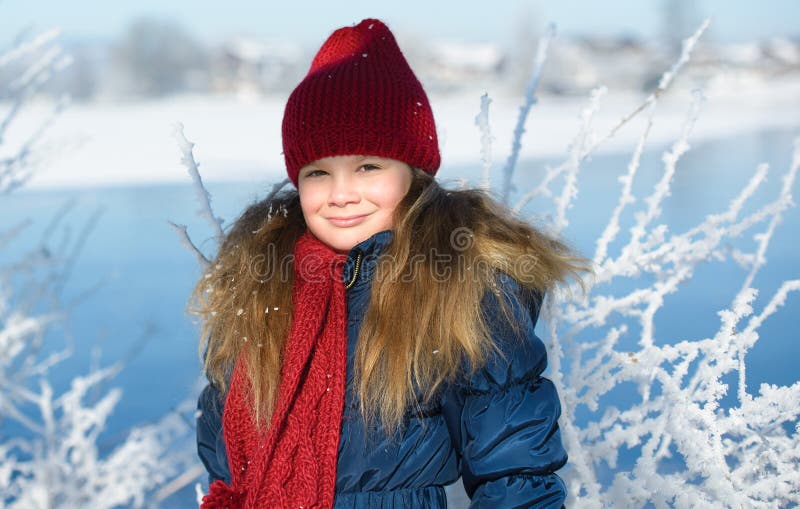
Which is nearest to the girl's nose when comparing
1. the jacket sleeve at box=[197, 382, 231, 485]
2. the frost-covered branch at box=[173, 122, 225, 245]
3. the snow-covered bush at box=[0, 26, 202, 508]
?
the frost-covered branch at box=[173, 122, 225, 245]

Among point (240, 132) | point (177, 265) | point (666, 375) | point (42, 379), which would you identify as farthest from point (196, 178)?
point (240, 132)

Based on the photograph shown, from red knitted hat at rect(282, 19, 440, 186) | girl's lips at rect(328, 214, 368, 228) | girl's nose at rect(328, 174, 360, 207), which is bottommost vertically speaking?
girl's lips at rect(328, 214, 368, 228)

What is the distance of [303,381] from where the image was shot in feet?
4.72

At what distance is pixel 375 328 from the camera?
1.42m

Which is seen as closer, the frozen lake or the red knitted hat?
the red knitted hat

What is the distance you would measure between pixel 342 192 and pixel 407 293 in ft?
0.84

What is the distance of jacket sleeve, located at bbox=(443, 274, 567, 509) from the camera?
128cm

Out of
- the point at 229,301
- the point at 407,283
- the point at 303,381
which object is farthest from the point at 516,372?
the point at 229,301

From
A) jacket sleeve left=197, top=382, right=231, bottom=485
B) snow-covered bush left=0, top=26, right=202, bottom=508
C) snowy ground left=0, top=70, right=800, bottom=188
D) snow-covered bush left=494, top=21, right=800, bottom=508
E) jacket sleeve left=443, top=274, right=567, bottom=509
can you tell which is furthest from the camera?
snowy ground left=0, top=70, right=800, bottom=188

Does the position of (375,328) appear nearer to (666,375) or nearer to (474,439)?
(474,439)

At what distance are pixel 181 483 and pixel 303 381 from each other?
1.44m

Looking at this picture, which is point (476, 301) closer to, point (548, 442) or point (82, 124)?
point (548, 442)

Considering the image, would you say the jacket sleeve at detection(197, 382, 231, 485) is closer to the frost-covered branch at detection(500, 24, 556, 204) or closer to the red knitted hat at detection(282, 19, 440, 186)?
the red knitted hat at detection(282, 19, 440, 186)

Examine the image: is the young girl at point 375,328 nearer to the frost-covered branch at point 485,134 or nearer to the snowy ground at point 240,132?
the frost-covered branch at point 485,134
